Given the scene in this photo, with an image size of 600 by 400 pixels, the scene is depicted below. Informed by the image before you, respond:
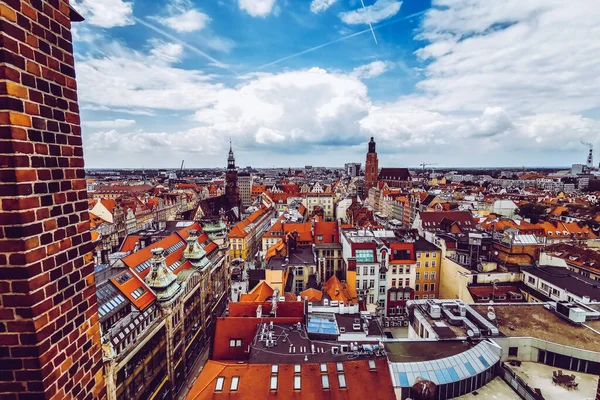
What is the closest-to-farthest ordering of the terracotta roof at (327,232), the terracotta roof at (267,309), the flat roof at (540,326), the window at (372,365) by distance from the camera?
the window at (372,365), the flat roof at (540,326), the terracotta roof at (267,309), the terracotta roof at (327,232)

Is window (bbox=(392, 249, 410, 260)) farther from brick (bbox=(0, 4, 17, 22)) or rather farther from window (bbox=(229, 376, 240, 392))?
brick (bbox=(0, 4, 17, 22))

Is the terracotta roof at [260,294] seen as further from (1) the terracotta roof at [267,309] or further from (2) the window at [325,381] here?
(2) the window at [325,381]

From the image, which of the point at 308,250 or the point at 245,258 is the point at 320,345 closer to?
the point at 308,250

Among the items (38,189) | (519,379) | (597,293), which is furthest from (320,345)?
(597,293)

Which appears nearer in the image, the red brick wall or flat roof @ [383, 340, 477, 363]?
the red brick wall

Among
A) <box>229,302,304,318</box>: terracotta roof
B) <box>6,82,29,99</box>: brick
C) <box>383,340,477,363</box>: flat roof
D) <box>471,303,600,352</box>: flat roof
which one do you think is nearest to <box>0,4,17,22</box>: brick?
<box>6,82,29,99</box>: brick

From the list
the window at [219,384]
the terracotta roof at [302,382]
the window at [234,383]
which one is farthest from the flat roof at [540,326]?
the window at [219,384]
